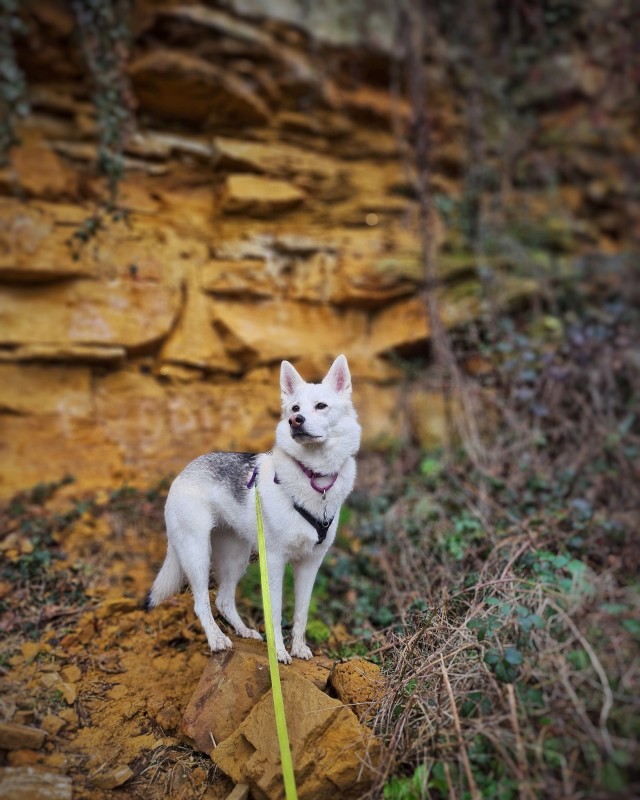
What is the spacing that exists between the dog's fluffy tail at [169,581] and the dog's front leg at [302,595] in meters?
0.80

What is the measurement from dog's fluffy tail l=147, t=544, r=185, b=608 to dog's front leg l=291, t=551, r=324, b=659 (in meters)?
0.80

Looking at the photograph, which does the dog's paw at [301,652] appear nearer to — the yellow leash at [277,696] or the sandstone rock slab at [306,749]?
the sandstone rock slab at [306,749]

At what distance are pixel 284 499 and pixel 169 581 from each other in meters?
1.06

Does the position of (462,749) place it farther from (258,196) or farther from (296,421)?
(258,196)

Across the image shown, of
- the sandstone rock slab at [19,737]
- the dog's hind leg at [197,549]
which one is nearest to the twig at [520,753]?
the dog's hind leg at [197,549]

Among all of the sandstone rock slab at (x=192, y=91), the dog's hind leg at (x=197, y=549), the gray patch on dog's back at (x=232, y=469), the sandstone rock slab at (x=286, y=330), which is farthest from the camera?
the sandstone rock slab at (x=286, y=330)

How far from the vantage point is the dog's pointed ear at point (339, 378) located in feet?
12.4

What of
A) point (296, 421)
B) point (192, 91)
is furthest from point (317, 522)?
point (192, 91)

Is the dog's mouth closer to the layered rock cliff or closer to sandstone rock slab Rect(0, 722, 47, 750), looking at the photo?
sandstone rock slab Rect(0, 722, 47, 750)

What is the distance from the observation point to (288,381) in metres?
3.86

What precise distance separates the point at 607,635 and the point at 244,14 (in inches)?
311

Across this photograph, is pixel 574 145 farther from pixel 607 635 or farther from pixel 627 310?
pixel 607 635

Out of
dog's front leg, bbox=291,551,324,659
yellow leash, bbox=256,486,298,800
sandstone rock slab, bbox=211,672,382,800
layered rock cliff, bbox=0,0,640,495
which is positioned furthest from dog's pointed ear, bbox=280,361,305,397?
layered rock cliff, bbox=0,0,640,495

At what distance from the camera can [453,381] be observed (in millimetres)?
7203
